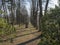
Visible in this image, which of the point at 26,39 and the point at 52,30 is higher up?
the point at 52,30

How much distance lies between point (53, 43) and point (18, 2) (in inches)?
1223

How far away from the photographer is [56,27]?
906 cm

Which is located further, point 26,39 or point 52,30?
point 26,39

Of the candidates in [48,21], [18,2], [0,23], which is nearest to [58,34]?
[48,21]

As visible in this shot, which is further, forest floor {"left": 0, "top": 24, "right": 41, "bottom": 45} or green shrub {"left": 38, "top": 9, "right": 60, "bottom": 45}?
forest floor {"left": 0, "top": 24, "right": 41, "bottom": 45}

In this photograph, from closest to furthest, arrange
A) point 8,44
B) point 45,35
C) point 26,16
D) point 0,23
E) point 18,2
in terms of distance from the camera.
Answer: point 0,23
point 45,35
point 8,44
point 18,2
point 26,16

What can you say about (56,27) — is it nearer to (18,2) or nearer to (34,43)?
(34,43)

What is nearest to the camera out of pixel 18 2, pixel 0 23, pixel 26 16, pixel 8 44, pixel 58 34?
pixel 0 23

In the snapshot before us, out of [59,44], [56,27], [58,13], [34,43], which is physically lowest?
[34,43]

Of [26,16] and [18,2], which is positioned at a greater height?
[18,2]

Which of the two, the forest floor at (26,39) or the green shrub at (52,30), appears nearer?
the green shrub at (52,30)

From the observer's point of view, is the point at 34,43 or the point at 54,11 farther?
the point at 34,43

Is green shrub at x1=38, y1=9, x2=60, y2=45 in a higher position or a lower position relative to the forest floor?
higher

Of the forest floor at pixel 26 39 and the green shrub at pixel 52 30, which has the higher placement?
the green shrub at pixel 52 30
